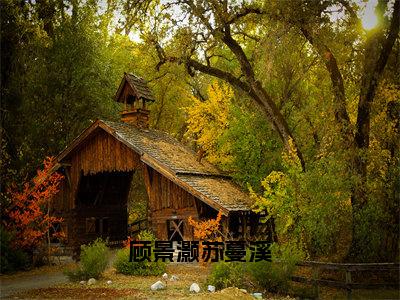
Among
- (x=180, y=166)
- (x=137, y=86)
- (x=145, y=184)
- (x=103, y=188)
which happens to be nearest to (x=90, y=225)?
(x=103, y=188)

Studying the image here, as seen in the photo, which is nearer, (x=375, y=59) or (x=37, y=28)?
(x=375, y=59)

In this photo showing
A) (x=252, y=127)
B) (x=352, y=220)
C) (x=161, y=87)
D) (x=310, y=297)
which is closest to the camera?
(x=310, y=297)

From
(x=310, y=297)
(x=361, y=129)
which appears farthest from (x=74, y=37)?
(x=310, y=297)

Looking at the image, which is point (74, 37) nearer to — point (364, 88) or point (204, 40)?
point (204, 40)

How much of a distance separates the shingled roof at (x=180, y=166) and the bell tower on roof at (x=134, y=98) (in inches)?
32.1

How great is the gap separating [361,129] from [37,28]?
1823cm

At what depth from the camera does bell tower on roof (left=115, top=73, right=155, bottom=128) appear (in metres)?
26.6

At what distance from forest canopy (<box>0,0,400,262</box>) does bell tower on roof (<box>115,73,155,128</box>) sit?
252 centimetres

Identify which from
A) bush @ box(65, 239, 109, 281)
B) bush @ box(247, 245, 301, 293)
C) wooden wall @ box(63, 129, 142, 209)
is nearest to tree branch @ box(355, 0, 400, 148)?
bush @ box(247, 245, 301, 293)

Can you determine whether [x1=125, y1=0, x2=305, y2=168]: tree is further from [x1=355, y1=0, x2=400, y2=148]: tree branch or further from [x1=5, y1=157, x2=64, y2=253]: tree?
[x1=5, y1=157, x2=64, y2=253]: tree

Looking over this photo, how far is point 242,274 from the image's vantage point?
1557cm

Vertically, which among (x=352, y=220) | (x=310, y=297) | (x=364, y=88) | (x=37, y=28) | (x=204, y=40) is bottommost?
(x=310, y=297)

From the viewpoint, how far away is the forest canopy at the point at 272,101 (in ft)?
55.2

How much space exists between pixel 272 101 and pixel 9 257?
1399cm
